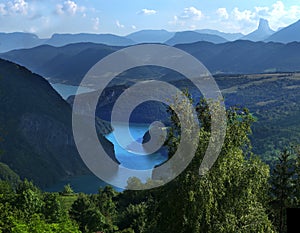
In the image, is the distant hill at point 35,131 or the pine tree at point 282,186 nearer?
the pine tree at point 282,186

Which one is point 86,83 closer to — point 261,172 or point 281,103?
point 281,103

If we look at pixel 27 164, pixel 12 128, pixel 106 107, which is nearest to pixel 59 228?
pixel 27 164

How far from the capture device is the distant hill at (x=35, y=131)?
13762 centimetres

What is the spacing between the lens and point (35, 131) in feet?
516

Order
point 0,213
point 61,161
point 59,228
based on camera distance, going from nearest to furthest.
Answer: point 59,228
point 0,213
point 61,161

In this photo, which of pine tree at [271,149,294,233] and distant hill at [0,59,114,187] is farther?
distant hill at [0,59,114,187]

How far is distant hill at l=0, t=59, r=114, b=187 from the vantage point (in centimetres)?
13762

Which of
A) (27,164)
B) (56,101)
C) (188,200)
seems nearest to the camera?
(188,200)

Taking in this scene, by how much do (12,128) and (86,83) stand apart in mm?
51737

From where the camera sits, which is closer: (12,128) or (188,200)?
(188,200)

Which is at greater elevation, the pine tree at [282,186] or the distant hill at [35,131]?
the distant hill at [35,131]

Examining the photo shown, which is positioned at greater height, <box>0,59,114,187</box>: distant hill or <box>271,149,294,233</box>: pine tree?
<box>0,59,114,187</box>: distant hill

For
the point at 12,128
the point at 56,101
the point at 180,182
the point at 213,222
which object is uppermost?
the point at 56,101

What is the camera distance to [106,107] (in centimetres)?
19512
